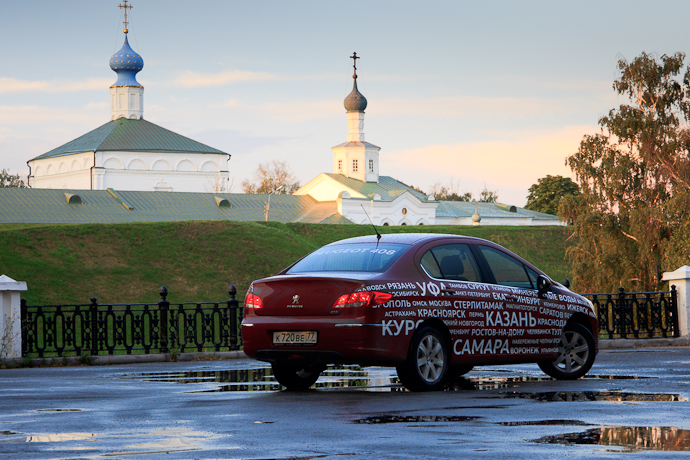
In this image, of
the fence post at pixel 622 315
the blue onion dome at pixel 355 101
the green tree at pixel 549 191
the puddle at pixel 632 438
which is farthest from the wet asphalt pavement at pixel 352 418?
the green tree at pixel 549 191

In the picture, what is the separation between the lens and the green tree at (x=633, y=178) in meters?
44.4

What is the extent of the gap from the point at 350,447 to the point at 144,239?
4792 centimetres

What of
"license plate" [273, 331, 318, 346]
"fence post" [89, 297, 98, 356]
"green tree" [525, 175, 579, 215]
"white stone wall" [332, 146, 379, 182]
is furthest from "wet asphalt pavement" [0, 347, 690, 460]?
"green tree" [525, 175, 579, 215]

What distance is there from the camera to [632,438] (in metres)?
5.64

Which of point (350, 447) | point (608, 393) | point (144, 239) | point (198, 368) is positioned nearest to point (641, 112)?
point (144, 239)

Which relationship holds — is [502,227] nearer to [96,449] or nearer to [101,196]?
[101,196]

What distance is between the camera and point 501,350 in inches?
390

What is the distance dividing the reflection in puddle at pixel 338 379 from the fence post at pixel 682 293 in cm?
887

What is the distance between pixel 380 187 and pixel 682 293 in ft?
256

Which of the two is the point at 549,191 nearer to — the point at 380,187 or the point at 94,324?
the point at 380,187

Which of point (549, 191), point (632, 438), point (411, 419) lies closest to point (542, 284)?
point (411, 419)

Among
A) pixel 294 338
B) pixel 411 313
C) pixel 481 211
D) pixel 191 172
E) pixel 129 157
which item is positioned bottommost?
pixel 294 338

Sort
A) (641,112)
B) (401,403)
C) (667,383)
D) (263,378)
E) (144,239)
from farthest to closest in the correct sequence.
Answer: (144,239), (641,112), (263,378), (667,383), (401,403)

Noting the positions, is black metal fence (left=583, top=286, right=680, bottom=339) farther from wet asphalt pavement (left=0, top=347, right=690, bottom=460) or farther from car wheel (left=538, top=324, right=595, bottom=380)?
car wheel (left=538, top=324, right=595, bottom=380)
